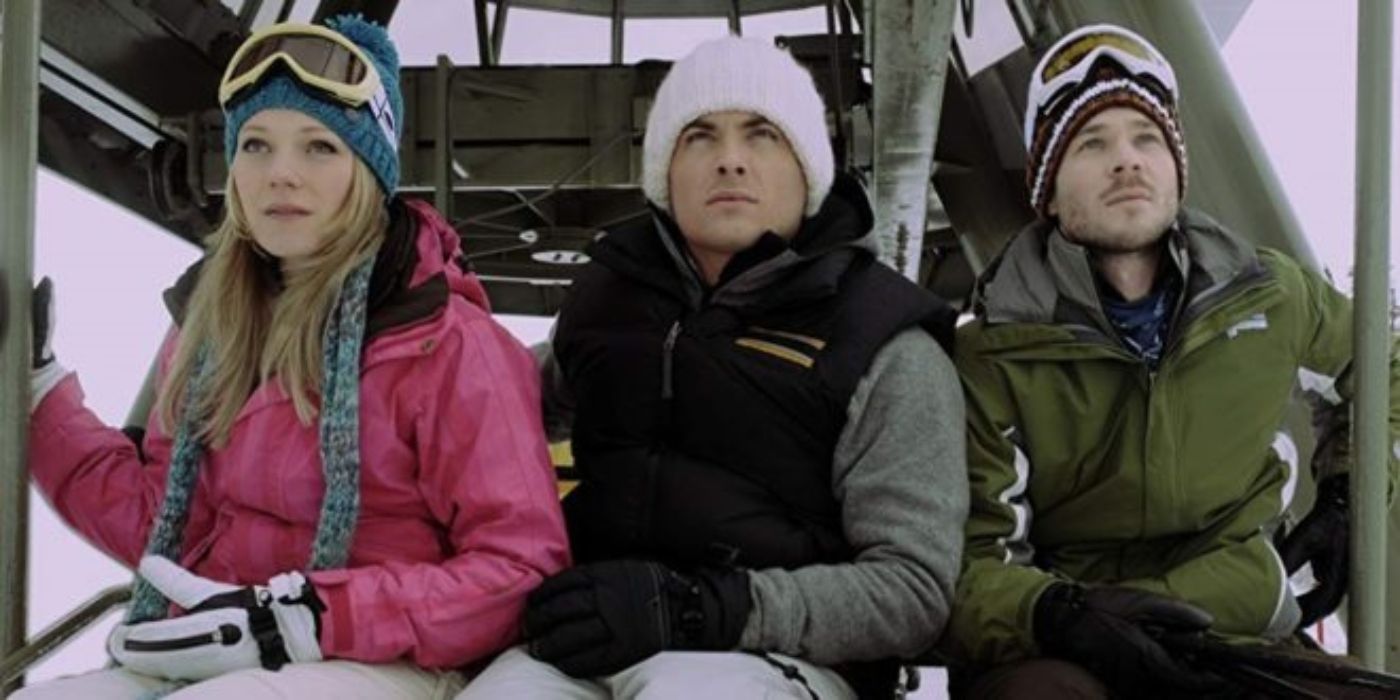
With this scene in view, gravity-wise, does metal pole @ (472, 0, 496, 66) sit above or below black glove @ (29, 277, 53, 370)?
above

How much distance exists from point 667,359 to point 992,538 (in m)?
0.53

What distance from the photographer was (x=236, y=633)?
1862 mm

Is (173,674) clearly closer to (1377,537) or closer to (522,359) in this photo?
(522,359)

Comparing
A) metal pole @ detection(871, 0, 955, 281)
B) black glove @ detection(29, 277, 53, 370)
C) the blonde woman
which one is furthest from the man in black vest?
metal pole @ detection(871, 0, 955, 281)

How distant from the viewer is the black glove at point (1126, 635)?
1.82 m

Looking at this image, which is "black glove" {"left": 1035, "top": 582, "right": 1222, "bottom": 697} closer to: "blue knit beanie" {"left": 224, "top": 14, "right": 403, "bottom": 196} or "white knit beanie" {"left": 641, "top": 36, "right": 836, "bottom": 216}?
"white knit beanie" {"left": 641, "top": 36, "right": 836, "bottom": 216}

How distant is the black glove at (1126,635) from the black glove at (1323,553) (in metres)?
0.31

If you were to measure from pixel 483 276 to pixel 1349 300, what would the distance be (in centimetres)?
818

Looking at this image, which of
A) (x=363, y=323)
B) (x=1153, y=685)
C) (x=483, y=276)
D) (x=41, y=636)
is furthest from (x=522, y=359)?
(x=483, y=276)

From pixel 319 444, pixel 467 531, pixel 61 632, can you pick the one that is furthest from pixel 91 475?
pixel 467 531

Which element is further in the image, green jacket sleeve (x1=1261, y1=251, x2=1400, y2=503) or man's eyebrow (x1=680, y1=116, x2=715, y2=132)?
man's eyebrow (x1=680, y1=116, x2=715, y2=132)

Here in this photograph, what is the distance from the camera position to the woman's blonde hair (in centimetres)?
212

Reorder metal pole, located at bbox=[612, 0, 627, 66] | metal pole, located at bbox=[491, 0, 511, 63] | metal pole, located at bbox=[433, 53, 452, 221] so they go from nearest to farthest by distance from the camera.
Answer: metal pole, located at bbox=[433, 53, 452, 221] < metal pole, located at bbox=[491, 0, 511, 63] < metal pole, located at bbox=[612, 0, 627, 66]

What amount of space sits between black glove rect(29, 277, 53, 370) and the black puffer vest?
0.83 metres
